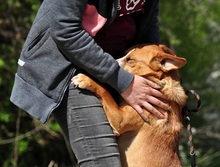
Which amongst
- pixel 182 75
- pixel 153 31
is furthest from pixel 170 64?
pixel 182 75

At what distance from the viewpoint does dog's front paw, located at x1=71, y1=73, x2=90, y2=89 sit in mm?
3203

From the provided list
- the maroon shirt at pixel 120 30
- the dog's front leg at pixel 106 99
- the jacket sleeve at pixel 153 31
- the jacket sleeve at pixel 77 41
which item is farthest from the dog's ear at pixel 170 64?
the jacket sleeve at pixel 77 41

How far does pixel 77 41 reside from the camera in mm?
3109

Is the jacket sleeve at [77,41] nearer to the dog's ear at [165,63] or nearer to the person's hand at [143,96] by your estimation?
the person's hand at [143,96]

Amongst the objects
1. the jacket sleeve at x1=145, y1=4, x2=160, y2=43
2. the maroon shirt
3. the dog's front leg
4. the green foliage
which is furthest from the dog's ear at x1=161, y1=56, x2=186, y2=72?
the green foliage

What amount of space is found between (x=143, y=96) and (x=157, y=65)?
447 millimetres

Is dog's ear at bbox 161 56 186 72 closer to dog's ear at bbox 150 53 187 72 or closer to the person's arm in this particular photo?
dog's ear at bbox 150 53 187 72

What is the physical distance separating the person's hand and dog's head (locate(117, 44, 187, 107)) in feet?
0.62

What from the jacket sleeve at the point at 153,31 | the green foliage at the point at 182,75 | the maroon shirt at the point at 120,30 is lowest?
the green foliage at the point at 182,75

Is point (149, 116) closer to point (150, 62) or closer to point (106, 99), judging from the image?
point (106, 99)

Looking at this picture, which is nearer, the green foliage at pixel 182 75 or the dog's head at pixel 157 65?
the dog's head at pixel 157 65

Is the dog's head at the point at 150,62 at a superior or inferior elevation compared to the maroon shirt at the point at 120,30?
inferior

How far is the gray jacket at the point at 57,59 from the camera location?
3104 millimetres

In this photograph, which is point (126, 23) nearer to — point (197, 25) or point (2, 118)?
point (2, 118)
